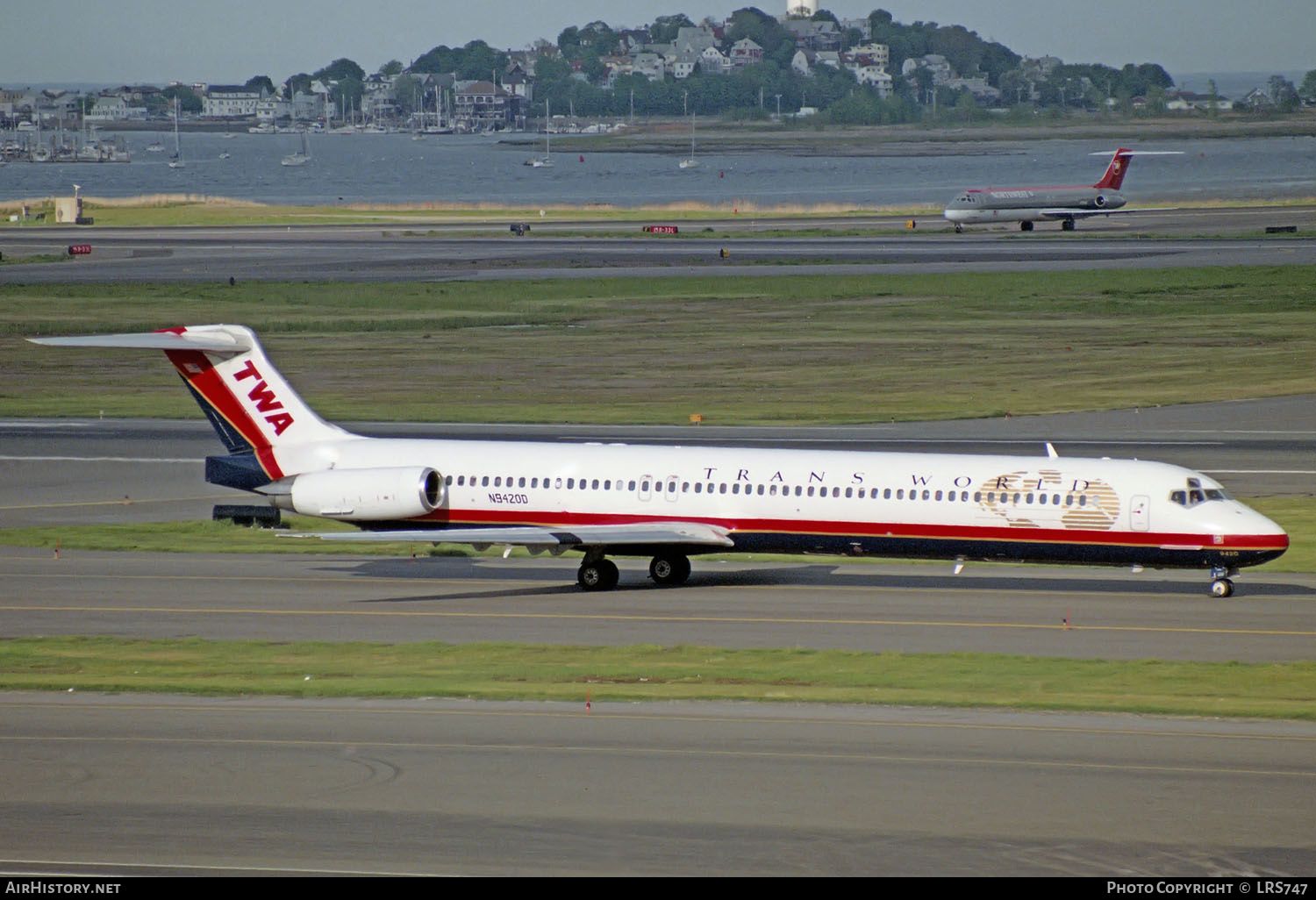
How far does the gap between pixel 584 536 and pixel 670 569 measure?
2404 millimetres

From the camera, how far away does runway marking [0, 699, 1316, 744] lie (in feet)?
78.2

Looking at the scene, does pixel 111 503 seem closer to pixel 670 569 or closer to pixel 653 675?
pixel 670 569

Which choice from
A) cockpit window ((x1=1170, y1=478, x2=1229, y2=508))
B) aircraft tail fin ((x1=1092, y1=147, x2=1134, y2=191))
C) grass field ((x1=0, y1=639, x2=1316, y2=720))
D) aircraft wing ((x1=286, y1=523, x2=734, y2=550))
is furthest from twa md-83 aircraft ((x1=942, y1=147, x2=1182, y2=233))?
grass field ((x1=0, y1=639, x2=1316, y2=720))

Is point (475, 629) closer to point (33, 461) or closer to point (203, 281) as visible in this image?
point (33, 461)

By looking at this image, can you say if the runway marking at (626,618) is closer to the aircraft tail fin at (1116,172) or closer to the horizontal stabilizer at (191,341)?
the horizontal stabilizer at (191,341)

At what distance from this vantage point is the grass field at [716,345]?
6378 centimetres

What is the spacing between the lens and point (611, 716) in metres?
25.1

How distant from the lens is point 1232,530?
108 feet

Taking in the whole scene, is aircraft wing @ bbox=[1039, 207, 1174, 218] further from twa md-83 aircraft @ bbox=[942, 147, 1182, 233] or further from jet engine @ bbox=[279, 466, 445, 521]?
jet engine @ bbox=[279, 466, 445, 521]

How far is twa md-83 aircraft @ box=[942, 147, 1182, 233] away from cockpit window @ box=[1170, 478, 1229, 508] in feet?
336

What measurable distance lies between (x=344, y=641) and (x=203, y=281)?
2911 inches

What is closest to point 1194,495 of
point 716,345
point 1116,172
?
point 716,345

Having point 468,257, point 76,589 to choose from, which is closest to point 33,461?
point 76,589

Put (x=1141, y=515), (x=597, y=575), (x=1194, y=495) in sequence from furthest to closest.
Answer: (x=597, y=575)
(x=1194, y=495)
(x=1141, y=515)
